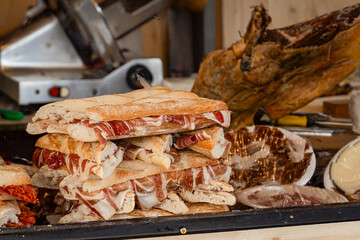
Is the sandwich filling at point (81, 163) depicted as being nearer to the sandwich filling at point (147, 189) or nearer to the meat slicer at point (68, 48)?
the sandwich filling at point (147, 189)

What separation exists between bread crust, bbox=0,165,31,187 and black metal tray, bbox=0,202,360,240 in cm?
14

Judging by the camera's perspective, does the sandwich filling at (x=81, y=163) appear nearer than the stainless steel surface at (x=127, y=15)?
Yes

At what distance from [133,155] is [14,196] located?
0.33 meters

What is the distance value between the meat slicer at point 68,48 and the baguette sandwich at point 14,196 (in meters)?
1.34

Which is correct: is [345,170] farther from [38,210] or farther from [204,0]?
[204,0]

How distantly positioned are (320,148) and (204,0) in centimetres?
127

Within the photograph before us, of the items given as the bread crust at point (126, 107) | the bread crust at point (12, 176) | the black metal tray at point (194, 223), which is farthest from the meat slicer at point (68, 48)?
the black metal tray at point (194, 223)

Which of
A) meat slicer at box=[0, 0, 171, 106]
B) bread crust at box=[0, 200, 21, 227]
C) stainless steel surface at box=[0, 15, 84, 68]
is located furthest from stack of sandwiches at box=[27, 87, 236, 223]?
stainless steel surface at box=[0, 15, 84, 68]

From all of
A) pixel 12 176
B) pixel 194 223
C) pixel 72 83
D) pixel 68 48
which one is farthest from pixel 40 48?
pixel 194 223

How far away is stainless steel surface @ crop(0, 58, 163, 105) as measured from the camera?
7.82ft

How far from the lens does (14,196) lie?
1164 millimetres

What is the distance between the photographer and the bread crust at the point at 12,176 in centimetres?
115

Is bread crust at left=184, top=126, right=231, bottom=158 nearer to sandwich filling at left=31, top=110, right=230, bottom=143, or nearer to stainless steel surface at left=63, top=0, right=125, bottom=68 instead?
sandwich filling at left=31, top=110, right=230, bottom=143

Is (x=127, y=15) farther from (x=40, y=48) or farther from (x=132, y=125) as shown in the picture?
(x=132, y=125)
